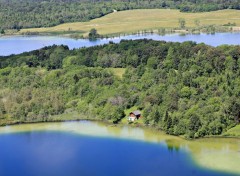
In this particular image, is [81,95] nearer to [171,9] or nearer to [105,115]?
[105,115]

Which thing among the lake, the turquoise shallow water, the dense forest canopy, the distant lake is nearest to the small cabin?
the lake

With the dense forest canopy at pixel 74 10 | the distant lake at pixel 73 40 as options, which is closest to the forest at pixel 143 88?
the distant lake at pixel 73 40

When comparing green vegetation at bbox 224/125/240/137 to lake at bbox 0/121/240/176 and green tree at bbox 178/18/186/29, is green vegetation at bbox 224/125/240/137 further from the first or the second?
green tree at bbox 178/18/186/29

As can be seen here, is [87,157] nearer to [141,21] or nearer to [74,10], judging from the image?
[141,21]

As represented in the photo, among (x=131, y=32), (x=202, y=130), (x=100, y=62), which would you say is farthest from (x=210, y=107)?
(x=131, y=32)

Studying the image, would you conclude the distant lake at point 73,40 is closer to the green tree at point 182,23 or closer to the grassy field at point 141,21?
the green tree at point 182,23
